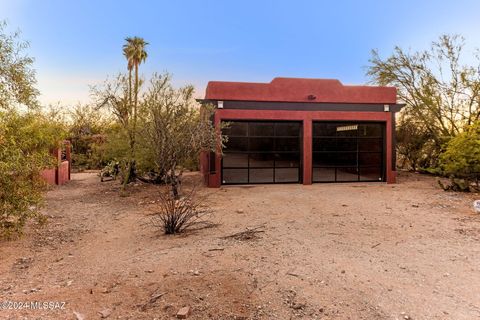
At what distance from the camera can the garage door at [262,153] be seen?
1622 centimetres

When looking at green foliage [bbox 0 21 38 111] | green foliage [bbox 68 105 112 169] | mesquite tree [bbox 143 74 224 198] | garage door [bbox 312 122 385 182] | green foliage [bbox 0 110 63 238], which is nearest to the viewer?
green foliage [bbox 0 110 63 238]

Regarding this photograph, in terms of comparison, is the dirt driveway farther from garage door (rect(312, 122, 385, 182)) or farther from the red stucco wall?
garage door (rect(312, 122, 385, 182))

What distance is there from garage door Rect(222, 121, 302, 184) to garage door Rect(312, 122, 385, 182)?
1.18m

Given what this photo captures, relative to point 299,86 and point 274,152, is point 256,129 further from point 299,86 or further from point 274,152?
point 299,86

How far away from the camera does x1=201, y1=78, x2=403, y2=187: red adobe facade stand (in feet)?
50.9

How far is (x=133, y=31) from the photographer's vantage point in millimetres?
21094

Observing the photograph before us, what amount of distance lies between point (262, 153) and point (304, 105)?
3197mm

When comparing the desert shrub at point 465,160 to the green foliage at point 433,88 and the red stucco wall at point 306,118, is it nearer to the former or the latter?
the red stucco wall at point 306,118

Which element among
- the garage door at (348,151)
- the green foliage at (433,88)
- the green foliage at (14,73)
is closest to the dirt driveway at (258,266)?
the green foliage at (14,73)

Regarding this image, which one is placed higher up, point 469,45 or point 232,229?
point 469,45

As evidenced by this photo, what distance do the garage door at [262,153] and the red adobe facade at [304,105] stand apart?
0.46m

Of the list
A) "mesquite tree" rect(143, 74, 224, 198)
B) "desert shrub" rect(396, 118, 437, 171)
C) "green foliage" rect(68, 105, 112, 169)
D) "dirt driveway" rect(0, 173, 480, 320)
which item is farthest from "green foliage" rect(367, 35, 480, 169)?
"green foliage" rect(68, 105, 112, 169)

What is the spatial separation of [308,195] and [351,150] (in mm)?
5858

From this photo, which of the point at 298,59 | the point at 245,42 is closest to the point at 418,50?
the point at 298,59
